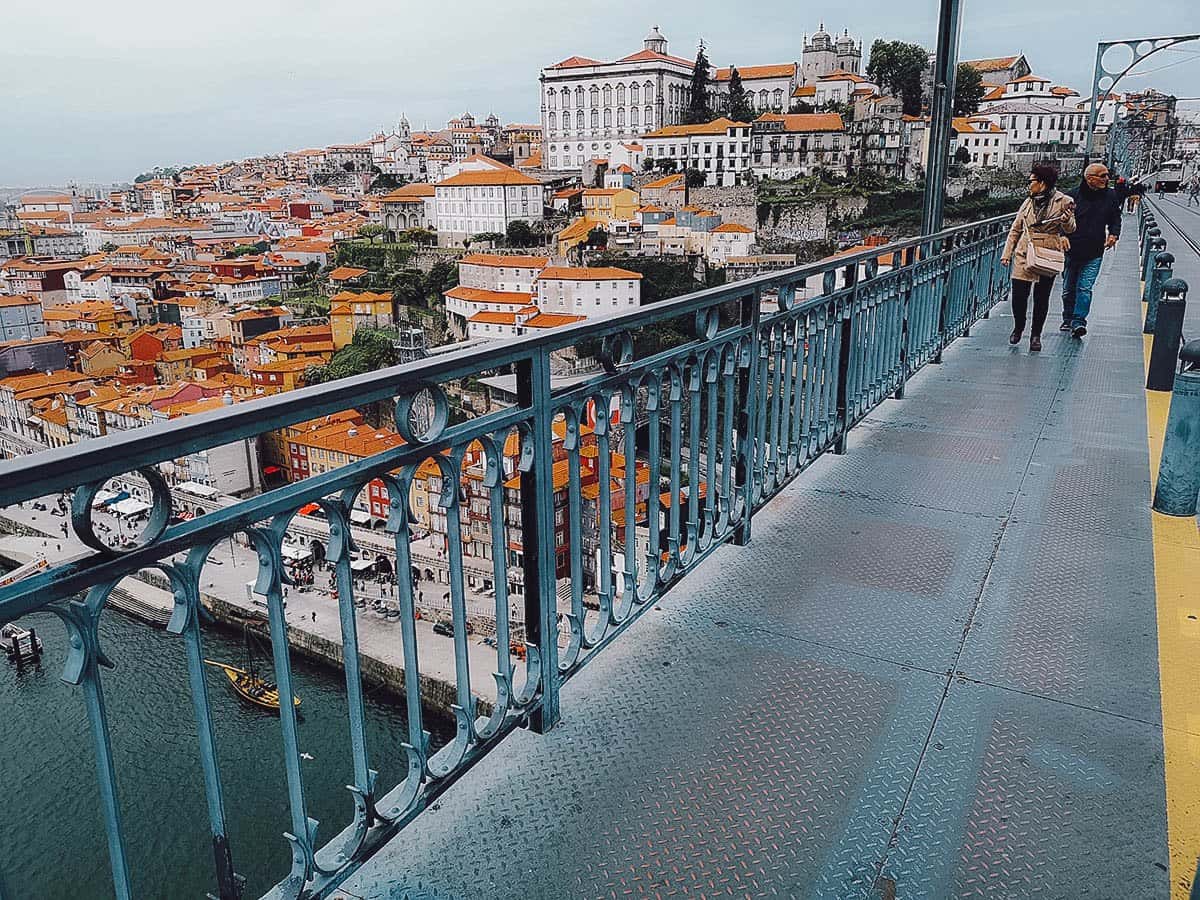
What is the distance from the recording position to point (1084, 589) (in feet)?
9.86

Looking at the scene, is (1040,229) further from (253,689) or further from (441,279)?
(441,279)

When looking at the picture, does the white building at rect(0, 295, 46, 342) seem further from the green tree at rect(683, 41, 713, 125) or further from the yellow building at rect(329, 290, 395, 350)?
the green tree at rect(683, 41, 713, 125)

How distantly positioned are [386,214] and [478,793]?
8683 cm

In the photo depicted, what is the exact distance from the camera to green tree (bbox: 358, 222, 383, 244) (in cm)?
8131

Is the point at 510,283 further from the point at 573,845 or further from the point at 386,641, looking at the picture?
the point at 573,845

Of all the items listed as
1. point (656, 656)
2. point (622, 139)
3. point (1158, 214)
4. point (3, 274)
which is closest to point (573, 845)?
point (656, 656)

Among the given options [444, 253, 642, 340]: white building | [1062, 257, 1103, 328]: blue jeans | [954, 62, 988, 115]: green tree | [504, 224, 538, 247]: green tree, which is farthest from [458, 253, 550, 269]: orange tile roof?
[1062, 257, 1103, 328]: blue jeans

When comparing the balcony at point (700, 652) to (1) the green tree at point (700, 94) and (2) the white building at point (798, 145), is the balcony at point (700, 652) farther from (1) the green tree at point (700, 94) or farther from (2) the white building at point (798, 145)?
(1) the green tree at point (700, 94)

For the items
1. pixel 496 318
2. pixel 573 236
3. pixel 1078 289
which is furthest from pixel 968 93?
pixel 1078 289

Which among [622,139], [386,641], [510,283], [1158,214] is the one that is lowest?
[386,641]

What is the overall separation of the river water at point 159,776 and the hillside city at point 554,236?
14132 millimetres

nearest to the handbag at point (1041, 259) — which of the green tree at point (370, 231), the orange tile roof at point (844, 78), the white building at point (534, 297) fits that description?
the white building at point (534, 297)

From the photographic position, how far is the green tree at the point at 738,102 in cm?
8094

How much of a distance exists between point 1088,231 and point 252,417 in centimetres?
788
